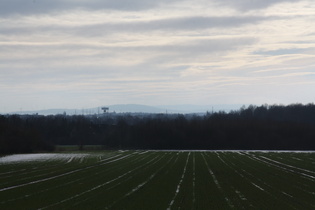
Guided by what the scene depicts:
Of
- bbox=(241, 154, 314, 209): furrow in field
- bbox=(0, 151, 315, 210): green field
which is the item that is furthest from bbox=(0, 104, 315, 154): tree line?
bbox=(241, 154, 314, 209): furrow in field

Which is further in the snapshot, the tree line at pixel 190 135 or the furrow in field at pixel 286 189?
the tree line at pixel 190 135

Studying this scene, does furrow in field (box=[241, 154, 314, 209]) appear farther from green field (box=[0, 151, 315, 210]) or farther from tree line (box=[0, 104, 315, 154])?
tree line (box=[0, 104, 315, 154])

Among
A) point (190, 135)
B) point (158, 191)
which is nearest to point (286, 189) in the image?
point (158, 191)

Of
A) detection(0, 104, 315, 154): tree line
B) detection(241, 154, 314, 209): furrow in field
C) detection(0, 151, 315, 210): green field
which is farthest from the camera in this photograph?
detection(0, 104, 315, 154): tree line

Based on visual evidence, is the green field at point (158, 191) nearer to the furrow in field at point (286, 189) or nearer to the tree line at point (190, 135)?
the furrow in field at point (286, 189)

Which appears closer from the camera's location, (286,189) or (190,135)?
(286,189)

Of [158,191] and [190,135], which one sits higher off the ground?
[190,135]

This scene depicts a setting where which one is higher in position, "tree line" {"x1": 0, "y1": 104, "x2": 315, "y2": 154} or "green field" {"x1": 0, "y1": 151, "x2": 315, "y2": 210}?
"tree line" {"x1": 0, "y1": 104, "x2": 315, "y2": 154}

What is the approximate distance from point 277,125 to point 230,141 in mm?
13478

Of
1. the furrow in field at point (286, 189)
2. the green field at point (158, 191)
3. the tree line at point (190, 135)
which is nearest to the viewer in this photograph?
the green field at point (158, 191)

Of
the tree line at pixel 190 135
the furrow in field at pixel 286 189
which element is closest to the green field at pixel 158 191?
the furrow in field at pixel 286 189

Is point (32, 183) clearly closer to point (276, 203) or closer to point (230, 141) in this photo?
point (276, 203)

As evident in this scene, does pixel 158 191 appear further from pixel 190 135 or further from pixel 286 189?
pixel 190 135

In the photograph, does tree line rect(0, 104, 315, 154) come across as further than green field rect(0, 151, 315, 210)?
Yes
